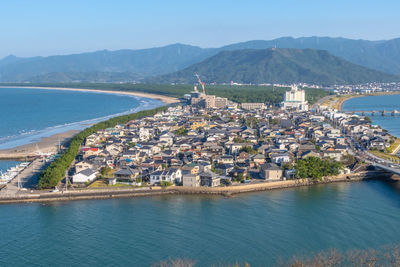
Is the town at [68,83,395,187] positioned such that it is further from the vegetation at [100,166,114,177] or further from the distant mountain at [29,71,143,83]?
the distant mountain at [29,71,143,83]

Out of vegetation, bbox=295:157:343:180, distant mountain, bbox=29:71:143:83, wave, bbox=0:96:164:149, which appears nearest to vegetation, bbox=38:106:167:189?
wave, bbox=0:96:164:149

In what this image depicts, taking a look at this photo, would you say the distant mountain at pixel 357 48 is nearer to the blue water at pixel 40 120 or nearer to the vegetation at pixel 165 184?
the blue water at pixel 40 120

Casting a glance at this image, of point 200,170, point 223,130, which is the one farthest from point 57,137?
point 200,170

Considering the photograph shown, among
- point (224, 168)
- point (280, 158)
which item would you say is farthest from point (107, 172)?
point (280, 158)

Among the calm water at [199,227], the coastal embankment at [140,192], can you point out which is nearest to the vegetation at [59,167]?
the coastal embankment at [140,192]

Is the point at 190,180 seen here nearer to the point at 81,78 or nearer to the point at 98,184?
the point at 98,184

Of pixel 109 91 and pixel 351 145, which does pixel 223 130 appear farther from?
pixel 109 91
